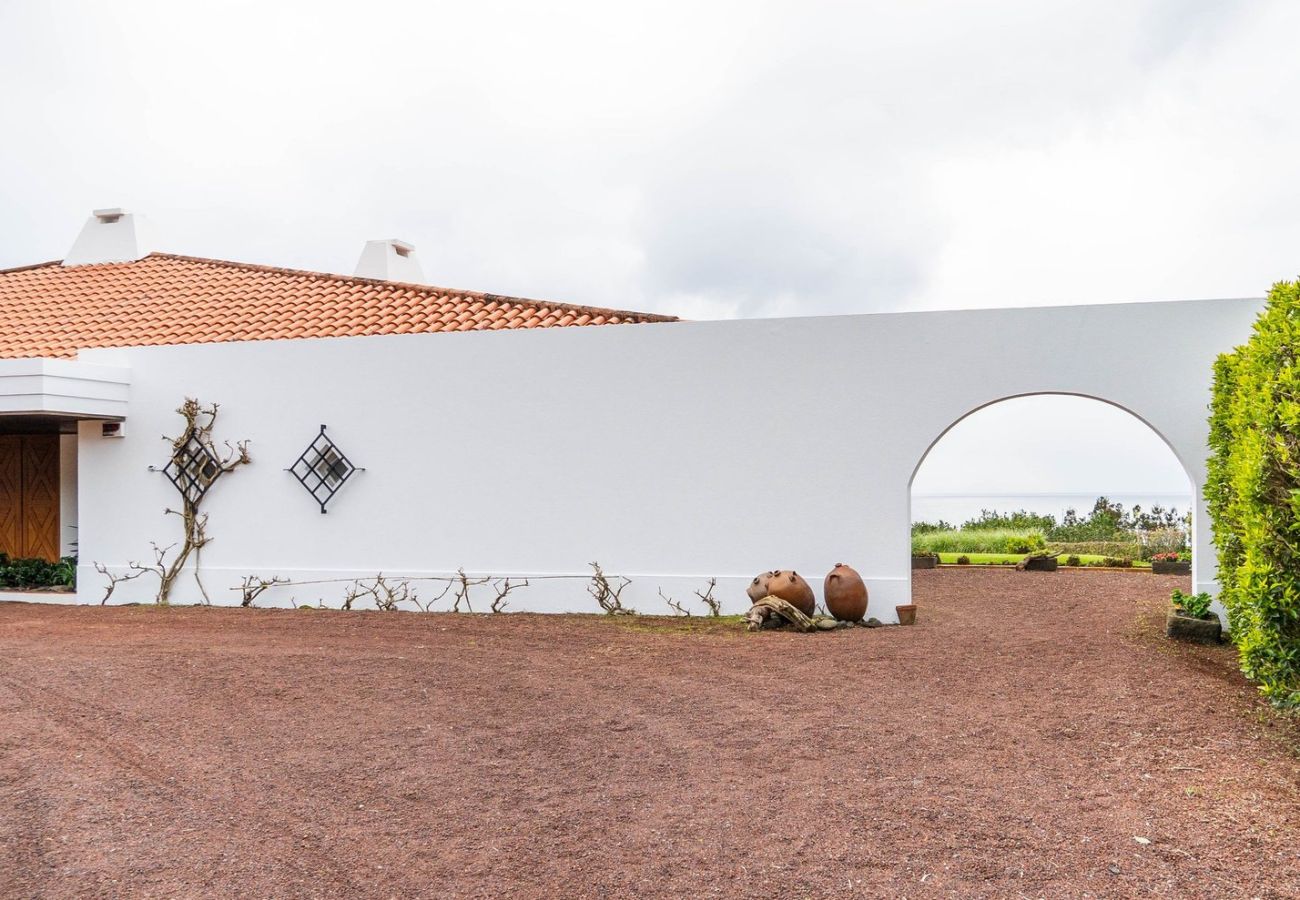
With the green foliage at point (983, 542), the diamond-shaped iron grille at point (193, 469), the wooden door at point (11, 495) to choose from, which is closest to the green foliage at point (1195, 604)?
the green foliage at point (983, 542)

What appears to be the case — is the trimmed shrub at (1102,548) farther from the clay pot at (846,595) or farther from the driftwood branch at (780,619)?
the driftwood branch at (780,619)

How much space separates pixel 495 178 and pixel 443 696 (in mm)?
8332

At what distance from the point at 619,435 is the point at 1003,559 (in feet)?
28.2

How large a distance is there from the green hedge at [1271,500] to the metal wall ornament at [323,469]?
8.87 meters

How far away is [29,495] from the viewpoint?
1382 centimetres

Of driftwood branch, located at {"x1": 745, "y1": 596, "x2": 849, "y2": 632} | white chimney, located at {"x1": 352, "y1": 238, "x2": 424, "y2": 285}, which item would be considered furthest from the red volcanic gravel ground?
white chimney, located at {"x1": 352, "y1": 238, "x2": 424, "y2": 285}

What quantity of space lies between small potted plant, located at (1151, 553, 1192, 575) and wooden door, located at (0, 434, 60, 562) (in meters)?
15.5

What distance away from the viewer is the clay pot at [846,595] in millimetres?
9547

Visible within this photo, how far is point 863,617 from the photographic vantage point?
971 cm

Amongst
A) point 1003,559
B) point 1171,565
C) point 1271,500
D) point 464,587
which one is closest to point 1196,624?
point 1271,500

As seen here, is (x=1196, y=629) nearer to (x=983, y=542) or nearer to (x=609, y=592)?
Result: (x=609, y=592)

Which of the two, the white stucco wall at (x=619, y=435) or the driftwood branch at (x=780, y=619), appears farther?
the white stucco wall at (x=619, y=435)

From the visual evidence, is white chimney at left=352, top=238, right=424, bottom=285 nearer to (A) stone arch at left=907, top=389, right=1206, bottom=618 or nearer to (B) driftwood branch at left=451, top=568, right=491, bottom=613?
(B) driftwood branch at left=451, top=568, right=491, bottom=613

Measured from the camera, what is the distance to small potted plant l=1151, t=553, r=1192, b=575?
14.2 m
